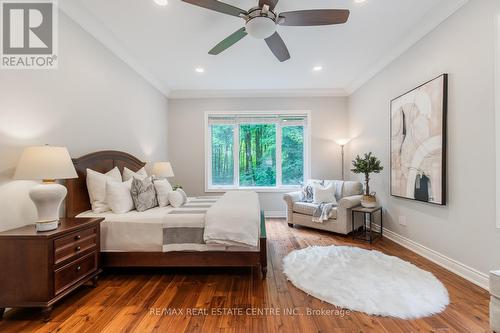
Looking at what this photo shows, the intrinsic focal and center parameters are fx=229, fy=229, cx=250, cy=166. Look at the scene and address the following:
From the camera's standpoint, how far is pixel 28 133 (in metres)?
2.09

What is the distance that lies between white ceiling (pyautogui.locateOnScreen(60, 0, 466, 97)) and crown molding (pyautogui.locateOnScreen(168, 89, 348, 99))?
36cm

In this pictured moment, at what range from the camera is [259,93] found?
5.22 metres

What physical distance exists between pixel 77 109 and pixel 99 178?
2.70 feet

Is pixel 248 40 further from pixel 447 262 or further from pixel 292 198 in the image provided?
pixel 447 262

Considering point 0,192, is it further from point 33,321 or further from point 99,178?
point 33,321

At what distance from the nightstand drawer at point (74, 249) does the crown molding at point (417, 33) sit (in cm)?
436

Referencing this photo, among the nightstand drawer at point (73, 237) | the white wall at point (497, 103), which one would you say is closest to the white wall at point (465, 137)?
the white wall at point (497, 103)

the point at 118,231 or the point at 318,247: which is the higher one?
the point at 118,231

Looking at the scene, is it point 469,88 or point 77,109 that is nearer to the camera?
point 469,88

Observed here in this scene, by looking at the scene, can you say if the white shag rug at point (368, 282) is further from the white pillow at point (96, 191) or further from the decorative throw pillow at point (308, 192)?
the white pillow at point (96, 191)

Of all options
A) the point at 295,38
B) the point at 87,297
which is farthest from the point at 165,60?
the point at 87,297

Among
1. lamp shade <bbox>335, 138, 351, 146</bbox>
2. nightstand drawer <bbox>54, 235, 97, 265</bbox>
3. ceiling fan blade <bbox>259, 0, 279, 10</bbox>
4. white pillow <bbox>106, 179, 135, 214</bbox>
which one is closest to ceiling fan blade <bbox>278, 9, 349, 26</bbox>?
ceiling fan blade <bbox>259, 0, 279, 10</bbox>

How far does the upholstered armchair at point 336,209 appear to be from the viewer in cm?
377

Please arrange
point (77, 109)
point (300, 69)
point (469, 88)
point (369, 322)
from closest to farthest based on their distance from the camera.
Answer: point (369, 322), point (469, 88), point (77, 109), point (300, 69)
